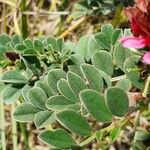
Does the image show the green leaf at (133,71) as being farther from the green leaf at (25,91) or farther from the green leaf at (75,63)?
the green leaf at (25,91)

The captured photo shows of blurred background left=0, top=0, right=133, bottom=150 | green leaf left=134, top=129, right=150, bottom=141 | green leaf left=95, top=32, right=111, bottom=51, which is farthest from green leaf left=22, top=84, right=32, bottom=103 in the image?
blurred background left=0, top=0, right=133, bottom=150

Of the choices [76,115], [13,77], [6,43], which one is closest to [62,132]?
[76,115]

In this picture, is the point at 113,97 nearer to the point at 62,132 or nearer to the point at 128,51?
the point at 62,132

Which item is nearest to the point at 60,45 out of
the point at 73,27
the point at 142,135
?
the point at 142,135

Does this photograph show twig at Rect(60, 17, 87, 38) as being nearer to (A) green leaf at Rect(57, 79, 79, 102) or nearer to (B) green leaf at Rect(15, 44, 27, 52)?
(B) green leaf at Rect(15, 44, 27, 52)

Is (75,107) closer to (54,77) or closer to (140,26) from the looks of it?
(54,77)

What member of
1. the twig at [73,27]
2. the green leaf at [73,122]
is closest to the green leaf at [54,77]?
the green leaf at [73,122]

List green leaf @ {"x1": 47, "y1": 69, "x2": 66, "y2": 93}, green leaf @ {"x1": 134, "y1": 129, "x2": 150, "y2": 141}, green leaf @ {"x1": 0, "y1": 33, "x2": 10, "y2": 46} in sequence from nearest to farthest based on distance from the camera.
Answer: green leaf @ {"x1": 47, "y1": 69, "x2": 66, "y2": 93}, green leaf @ {"x1": 0, "y1": 33, "x2": 10, "y2": 46}, green leaf @ {"x1": 134, "y1": 129, "x2": 150, "y2": 141}
